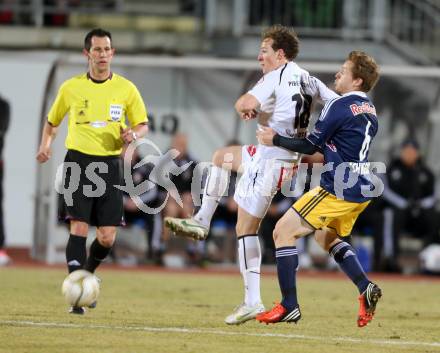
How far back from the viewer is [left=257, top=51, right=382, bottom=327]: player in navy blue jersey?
→ 9.18 metres

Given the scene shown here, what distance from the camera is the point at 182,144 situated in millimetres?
17594

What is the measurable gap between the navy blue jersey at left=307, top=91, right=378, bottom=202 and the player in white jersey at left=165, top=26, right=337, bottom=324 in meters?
0.34

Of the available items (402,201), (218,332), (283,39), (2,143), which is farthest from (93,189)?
(402,201)

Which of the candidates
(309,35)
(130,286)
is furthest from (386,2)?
(130,286)

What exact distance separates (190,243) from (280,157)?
8.92 meters

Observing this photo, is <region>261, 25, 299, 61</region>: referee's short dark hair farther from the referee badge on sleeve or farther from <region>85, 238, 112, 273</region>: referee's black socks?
<region>85, 238, 112, 273</region>: referee's black socks

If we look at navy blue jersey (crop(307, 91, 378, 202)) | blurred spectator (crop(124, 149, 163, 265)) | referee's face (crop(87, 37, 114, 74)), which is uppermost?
referee's face (crop(87, 37, 114, 74))

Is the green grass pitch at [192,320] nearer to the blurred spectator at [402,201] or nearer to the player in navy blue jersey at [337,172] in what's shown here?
the player in navy blue jersey at [337,172]

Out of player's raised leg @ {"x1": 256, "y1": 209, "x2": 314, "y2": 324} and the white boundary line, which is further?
player's raised leg @ {"x1": 256, "y1": 209, "x2": 314, "y2": 324}

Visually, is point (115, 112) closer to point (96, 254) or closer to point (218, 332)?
point (96, 254)

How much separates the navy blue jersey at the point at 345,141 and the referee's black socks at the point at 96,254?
2.44m

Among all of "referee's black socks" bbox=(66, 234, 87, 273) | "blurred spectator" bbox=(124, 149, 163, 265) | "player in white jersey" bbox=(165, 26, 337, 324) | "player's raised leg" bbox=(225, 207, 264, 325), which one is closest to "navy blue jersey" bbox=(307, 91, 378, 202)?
"player in white jersey" bbox=(165, 26, 337, 324)

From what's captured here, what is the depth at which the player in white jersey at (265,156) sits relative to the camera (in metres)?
9.41

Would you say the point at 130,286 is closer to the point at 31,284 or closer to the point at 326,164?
the point at 31,284
